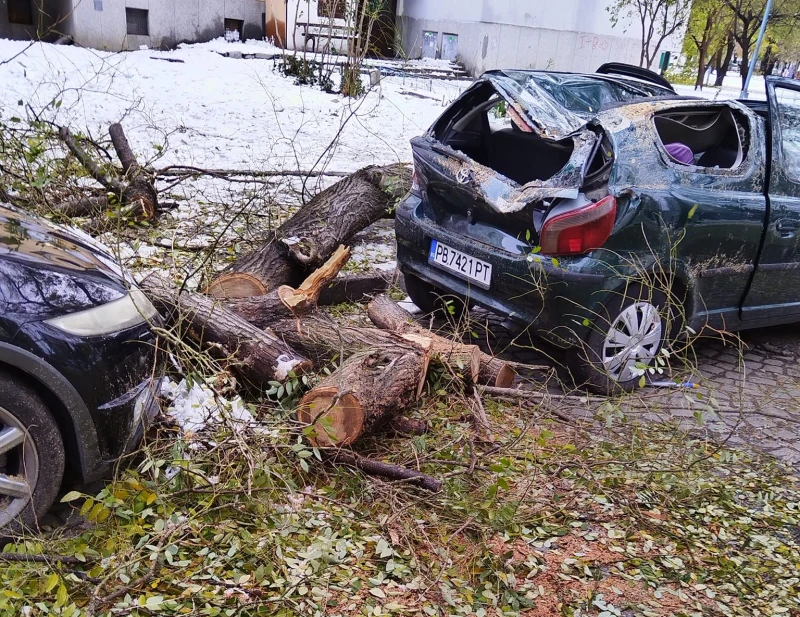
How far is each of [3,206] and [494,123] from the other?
3.57 metres

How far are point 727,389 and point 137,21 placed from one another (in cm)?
1598

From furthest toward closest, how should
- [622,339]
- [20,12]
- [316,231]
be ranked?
[20,12] → [316,231] → [622,339]

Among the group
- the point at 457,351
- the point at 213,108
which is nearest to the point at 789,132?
the point at 457,351

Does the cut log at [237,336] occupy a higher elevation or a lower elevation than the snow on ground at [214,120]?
lower

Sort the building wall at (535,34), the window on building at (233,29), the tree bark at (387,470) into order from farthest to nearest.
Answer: the building wall at (535,34) < the window on building at (233,29) < the tree bark at (387,470)

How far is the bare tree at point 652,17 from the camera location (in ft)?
63.6

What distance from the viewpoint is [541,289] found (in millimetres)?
3941

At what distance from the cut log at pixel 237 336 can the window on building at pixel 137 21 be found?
1459 cm

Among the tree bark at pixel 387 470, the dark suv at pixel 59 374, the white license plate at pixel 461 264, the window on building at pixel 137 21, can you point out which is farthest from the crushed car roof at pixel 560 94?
the window on building at pixel 137 21

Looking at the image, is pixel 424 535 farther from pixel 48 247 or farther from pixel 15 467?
pixel 48 247

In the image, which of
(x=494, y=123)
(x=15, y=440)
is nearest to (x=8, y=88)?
(x=494, y=123)

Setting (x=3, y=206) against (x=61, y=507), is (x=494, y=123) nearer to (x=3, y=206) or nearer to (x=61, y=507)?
(x=3, y=206)

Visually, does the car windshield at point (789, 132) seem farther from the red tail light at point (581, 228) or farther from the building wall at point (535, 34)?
the building wall at point (535, 34)

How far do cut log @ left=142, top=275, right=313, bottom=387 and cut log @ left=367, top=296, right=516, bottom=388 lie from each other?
0.75 m
